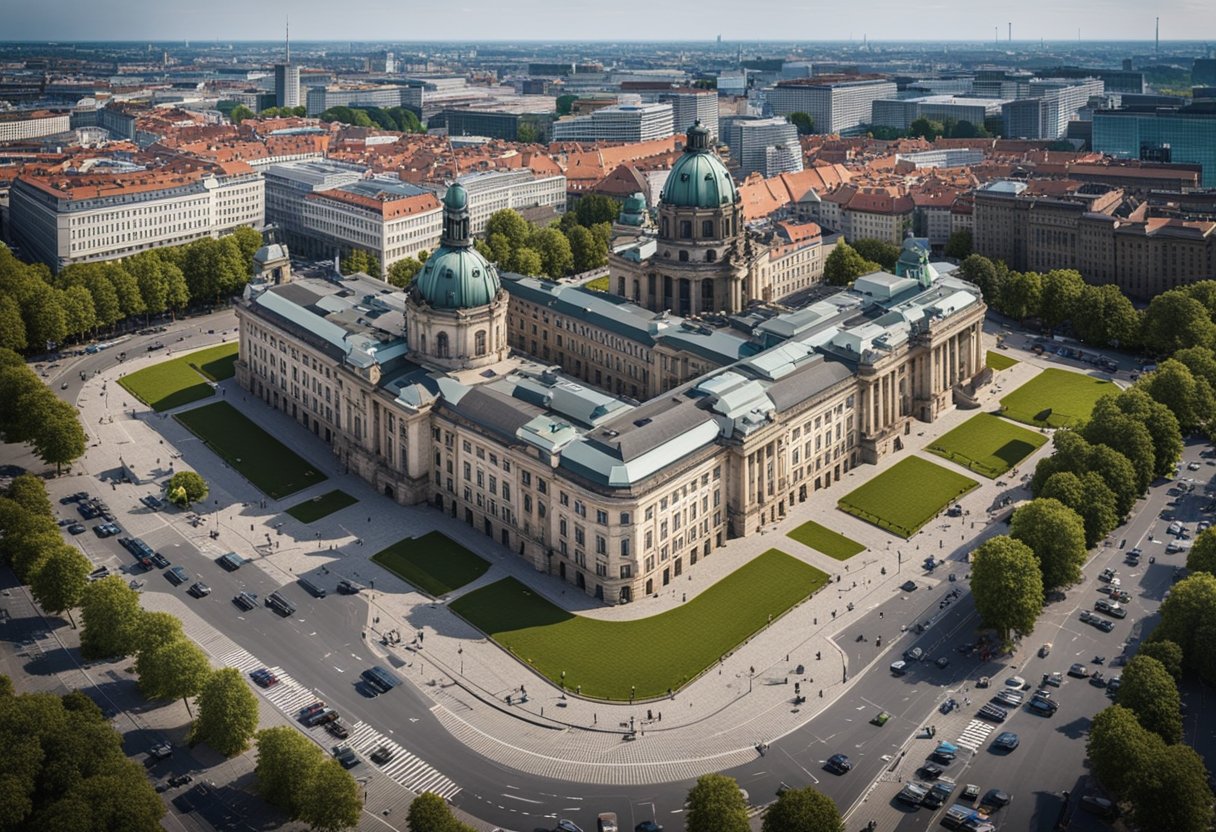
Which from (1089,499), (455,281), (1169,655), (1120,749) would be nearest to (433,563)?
(455,281)

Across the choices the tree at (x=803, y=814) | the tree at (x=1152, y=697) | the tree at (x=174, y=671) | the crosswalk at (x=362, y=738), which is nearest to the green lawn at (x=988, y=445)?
the tree at (x=1152, y=697)

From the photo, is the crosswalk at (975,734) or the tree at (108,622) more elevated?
the tree at (108,622)

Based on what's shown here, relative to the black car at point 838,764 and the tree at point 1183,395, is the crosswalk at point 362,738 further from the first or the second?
the tree at point 1183,395

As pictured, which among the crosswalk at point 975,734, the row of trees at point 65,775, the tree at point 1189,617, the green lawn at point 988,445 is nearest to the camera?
the row of trees at point 65,775

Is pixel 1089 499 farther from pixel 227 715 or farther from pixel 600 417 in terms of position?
pixel 227 715

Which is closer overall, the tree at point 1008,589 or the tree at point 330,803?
the tree at point 330,803

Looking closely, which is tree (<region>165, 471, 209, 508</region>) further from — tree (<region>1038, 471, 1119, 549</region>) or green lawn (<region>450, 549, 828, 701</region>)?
tree (<region>1038, 471, 1119, 549</region>)

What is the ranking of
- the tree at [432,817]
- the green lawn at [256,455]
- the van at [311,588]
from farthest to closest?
the green lawn at [256,455] → the van at [311,588] → the tree at [432,817]
